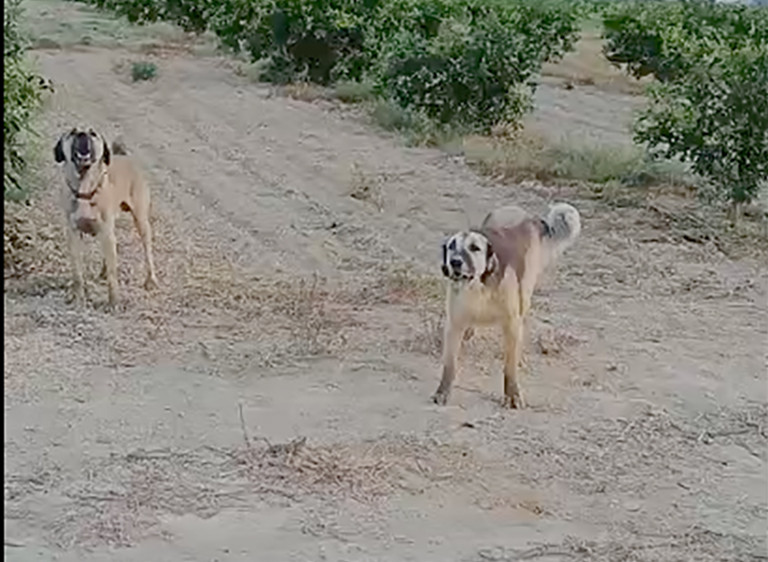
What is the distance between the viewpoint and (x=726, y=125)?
453 inches

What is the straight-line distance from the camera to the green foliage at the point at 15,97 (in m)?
8.59

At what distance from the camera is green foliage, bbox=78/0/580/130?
53.6 ft

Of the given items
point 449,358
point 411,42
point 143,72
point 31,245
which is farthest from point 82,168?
point 143,72

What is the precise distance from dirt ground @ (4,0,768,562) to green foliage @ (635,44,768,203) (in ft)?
2.03

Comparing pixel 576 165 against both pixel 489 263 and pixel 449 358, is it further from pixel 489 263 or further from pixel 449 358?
pixel 489 263

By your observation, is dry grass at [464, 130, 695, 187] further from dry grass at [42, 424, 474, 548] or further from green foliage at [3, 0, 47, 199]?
dry grass at [42, 424, 474, 548]

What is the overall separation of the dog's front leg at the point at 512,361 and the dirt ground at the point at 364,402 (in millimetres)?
145

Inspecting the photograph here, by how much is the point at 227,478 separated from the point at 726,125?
278 inches

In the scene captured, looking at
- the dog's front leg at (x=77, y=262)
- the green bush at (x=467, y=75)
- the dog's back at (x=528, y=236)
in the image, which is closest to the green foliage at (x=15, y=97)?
the dog's front leg at (x=77, y=262)

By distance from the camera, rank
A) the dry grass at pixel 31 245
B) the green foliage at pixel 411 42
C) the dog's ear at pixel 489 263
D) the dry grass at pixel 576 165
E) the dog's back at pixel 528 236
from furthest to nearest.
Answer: the green foliage at pixel 411 42 < the dry grass at pixel 576 165 < the dry grass at pixel 31 245 < the dog's back at pixel 528 236 < the dog's ear at pixel 489 263

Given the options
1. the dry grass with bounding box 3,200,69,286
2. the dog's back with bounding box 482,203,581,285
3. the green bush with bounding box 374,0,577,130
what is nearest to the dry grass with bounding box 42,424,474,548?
the dog's back with bounding box 482,203,581,285

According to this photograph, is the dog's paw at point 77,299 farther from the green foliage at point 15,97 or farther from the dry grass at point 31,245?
the green foliage at point 15,97

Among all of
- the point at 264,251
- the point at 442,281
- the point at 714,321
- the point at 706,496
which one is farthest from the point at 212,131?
the point at 706,496

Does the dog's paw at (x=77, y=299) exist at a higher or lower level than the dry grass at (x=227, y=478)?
lower
